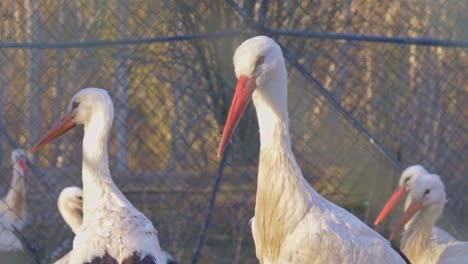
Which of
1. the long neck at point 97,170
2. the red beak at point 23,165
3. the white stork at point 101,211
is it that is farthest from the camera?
the red beak at point 23,165

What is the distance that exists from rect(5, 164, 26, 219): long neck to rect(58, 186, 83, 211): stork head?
72 centimetres

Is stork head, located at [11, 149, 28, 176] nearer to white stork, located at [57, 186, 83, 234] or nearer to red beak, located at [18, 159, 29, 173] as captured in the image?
red beak, located at [18, 159, 29, 173]

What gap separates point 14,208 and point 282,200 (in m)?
2.91

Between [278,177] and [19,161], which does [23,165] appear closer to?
[19,161]

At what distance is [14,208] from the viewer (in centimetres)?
575

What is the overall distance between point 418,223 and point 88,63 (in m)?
1.92

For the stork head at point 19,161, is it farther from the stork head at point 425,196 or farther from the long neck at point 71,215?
the stork head at point 425,196

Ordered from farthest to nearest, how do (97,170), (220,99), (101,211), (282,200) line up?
1. (220,99)
2. (97,170)
3. (101,211)
4. (282,200)

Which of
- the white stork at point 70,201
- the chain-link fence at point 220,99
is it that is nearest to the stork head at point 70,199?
the white stork at point 70,201

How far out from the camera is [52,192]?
5090 mm

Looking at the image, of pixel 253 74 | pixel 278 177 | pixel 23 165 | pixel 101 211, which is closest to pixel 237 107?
pixel 253 74

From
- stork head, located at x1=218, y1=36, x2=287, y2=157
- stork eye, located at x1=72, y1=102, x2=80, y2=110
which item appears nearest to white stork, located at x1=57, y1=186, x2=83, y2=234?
stork eye, located at x1=72, y1=102, x2=80, y2=110

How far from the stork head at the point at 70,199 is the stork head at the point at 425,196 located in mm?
1653

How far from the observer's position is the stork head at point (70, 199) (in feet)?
16.1
